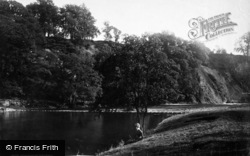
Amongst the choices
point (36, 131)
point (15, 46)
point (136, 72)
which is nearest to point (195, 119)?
point (136, 72)

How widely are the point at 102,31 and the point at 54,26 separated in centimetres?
1574

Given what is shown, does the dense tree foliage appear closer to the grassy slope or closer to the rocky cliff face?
the rocky cliff face

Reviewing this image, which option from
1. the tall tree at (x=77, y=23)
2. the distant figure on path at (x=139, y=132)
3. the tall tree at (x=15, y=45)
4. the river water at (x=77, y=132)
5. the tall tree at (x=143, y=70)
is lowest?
the river water at (x=77, y=132)

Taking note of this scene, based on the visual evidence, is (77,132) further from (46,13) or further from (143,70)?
(46,13)

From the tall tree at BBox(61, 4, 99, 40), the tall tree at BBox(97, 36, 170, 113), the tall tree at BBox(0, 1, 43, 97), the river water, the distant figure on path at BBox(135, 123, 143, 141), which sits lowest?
the river water

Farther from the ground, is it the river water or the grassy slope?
the grassy slope

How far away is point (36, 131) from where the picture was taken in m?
36.8

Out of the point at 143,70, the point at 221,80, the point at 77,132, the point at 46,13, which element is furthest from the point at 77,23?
the point at 143,70

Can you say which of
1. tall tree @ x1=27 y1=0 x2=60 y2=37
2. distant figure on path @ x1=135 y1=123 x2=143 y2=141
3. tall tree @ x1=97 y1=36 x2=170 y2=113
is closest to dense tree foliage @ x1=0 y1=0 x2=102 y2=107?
tall tree @ x1=27 y1=0 x2=60 y2=37

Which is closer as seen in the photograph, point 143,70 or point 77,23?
point 143,70

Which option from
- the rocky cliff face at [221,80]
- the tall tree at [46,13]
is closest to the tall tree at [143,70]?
the rocky cliff face at [221,80]

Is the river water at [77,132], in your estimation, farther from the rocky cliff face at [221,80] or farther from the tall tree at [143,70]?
the rocky cliff face at [221,80]

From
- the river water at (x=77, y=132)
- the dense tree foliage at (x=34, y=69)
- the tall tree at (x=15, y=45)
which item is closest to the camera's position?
the river water at (x=77, y=132)

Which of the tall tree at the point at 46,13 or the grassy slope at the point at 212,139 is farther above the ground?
the tall tree at the point at 46,13
